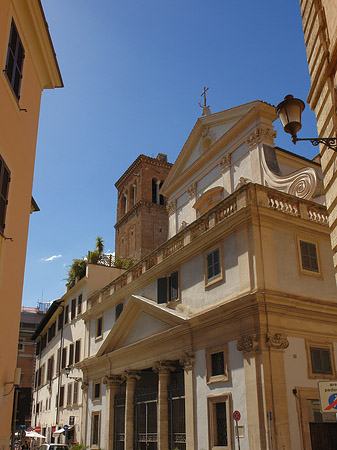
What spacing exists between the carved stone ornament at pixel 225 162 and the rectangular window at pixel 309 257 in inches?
280

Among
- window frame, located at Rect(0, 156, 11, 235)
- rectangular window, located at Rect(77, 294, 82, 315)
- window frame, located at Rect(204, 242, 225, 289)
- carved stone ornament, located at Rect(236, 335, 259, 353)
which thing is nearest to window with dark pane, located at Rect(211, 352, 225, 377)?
carved stone ornament, located at Rect(236, 335, 259, 353)

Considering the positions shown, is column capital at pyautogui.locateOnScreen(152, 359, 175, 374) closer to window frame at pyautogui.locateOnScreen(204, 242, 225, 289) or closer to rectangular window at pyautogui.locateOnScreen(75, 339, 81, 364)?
window frame at pyautogui.locateOnScreen(204, 242, 225, 289)

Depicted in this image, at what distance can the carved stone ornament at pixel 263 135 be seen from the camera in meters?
21.5

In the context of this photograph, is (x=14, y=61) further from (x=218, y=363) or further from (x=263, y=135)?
(x=263, y=135)

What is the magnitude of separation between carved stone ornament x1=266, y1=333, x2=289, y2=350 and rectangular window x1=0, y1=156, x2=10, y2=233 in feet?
30.9

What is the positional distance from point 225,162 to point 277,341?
10644 millimetres

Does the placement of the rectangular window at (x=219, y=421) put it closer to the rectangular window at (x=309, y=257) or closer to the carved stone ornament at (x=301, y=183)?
the rectangular window at (x=309, y=257)

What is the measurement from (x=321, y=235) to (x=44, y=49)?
11.8 metres

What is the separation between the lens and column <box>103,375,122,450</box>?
76.4 feet

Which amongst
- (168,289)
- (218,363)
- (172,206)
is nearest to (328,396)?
(218,363)

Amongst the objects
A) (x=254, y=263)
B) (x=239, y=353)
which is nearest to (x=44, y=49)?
(x=254, y=263)

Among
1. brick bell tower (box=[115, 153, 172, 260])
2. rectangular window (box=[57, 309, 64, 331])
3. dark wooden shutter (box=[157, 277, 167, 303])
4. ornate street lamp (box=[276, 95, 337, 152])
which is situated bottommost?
ornate street lamp (box=[276, 95, 337, 152])

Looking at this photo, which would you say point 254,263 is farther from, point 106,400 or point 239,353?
point 106,400

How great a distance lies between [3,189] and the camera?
9.27 meters
